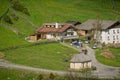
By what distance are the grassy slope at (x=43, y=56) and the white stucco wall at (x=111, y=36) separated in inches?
822

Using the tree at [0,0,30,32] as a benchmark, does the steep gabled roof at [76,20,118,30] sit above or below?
below

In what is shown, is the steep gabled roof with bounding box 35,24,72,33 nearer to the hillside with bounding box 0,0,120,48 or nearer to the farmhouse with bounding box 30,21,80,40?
the farmhouse with bounding box 30,21,80,40

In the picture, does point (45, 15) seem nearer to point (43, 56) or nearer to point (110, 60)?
point (43, 56)

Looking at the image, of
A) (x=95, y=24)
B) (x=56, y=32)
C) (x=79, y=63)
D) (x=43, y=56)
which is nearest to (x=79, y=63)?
(x=79, y=63)

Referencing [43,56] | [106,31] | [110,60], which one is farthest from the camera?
[106,31]

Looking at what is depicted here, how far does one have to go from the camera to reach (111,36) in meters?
157

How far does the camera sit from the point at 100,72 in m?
112

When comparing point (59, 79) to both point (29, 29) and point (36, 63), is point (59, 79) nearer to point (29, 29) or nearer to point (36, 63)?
point (36, 63)

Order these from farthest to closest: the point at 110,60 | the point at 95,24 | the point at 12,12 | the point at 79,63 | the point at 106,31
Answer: the point at 12,12
the point at 95,24
the point at 106,31
the point at 110,60
the point at 79,63

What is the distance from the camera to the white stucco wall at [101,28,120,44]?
512 ft

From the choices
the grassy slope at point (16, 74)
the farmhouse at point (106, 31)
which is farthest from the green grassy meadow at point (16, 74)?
the farmhouse at point (106, 31)

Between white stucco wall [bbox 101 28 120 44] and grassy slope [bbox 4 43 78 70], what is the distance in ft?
68.5

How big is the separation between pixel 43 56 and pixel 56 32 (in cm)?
3257

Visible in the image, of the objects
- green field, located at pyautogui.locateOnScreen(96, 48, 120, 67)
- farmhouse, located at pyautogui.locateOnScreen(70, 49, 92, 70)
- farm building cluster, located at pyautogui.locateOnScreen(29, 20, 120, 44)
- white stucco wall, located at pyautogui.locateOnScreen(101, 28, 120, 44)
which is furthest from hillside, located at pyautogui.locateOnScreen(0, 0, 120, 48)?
farmhouse, located at pyautogui.locateOnScreen(70, 49, 92, 70)
